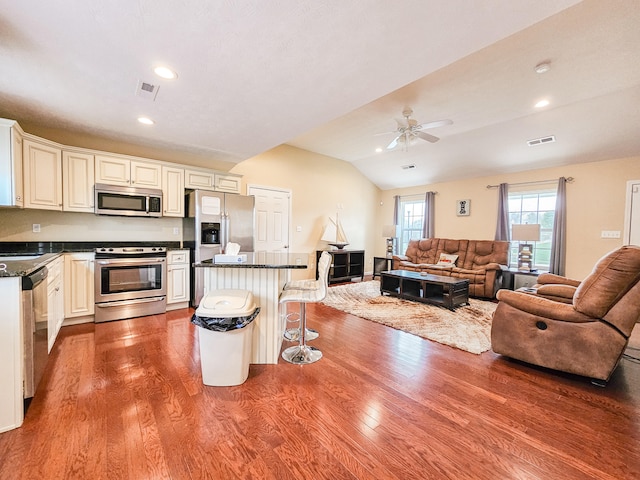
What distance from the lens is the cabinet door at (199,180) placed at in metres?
4.16

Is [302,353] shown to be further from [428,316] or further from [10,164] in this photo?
[10,164]

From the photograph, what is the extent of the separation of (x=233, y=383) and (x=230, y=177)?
132 inches

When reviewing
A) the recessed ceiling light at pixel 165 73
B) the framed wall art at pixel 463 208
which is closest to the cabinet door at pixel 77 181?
the recessed ceiling light at pixel 165 73

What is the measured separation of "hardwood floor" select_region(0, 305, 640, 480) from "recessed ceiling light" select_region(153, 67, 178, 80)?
7.82ft

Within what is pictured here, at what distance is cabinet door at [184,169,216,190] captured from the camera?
13.7 feet

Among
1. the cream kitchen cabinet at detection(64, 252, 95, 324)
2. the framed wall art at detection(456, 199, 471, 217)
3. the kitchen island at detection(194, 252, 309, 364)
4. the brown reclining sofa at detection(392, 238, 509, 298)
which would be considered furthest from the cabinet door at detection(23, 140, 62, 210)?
the framed wall art at detection(456, 199, 471, 217)

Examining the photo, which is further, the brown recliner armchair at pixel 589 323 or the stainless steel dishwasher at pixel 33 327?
the brown recliner armchair at pixel 589 323

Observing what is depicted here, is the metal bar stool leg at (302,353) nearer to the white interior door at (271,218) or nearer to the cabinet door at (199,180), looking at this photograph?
the cabinet door at (199,180)

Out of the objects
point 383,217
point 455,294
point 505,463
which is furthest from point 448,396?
point 383,217

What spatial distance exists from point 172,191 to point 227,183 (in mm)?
834

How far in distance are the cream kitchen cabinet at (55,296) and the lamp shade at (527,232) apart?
6.36 m

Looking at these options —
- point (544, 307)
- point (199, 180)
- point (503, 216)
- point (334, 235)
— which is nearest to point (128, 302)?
point (199, 180)

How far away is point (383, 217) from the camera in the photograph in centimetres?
802

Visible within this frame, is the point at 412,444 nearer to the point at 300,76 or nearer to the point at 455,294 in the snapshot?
the point at 300,76
